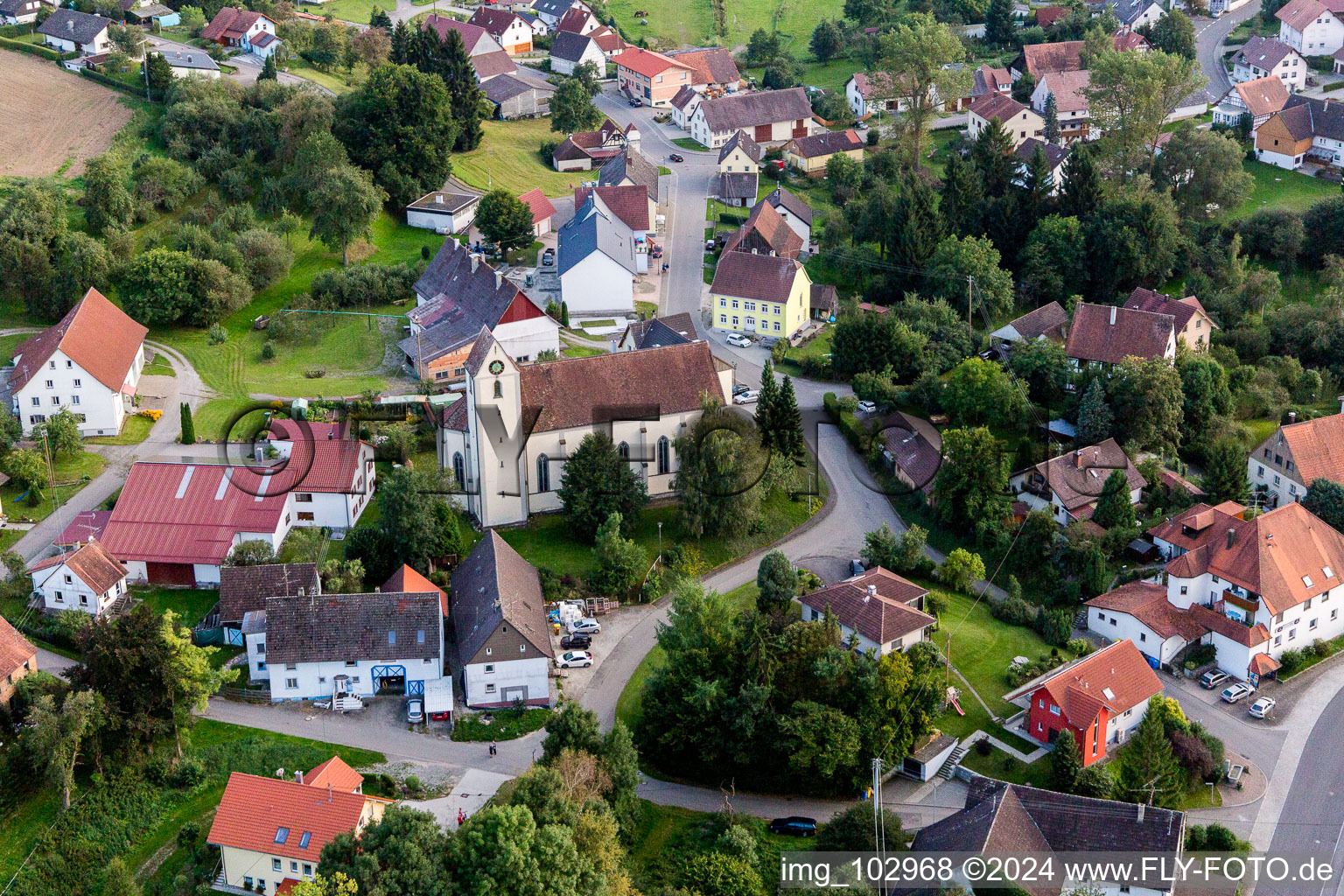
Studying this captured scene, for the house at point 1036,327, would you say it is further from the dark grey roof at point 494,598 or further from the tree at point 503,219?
the dark grey roof at point 494,598

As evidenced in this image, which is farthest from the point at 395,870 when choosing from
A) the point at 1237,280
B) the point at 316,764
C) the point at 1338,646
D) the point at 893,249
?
the point at 1237,280

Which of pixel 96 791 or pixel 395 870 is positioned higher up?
pixel 395 870

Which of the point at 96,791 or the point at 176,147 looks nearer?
the point at 96,791

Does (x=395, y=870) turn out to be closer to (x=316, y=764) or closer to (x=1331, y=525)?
(x=316, y=764)

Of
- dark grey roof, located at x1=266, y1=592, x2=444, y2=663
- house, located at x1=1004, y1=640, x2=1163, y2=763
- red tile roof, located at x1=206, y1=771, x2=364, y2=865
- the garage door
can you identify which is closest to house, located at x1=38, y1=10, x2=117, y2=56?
the garage door

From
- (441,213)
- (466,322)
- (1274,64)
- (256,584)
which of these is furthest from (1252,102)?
(256,584)

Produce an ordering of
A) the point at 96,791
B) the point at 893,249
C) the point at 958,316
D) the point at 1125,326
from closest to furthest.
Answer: the point at 96,791
the point at 1125,326
the point at 958,316
the point at 893,249

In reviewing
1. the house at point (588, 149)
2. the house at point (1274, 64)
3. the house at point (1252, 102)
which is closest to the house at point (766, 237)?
the house at point (588, 149)
